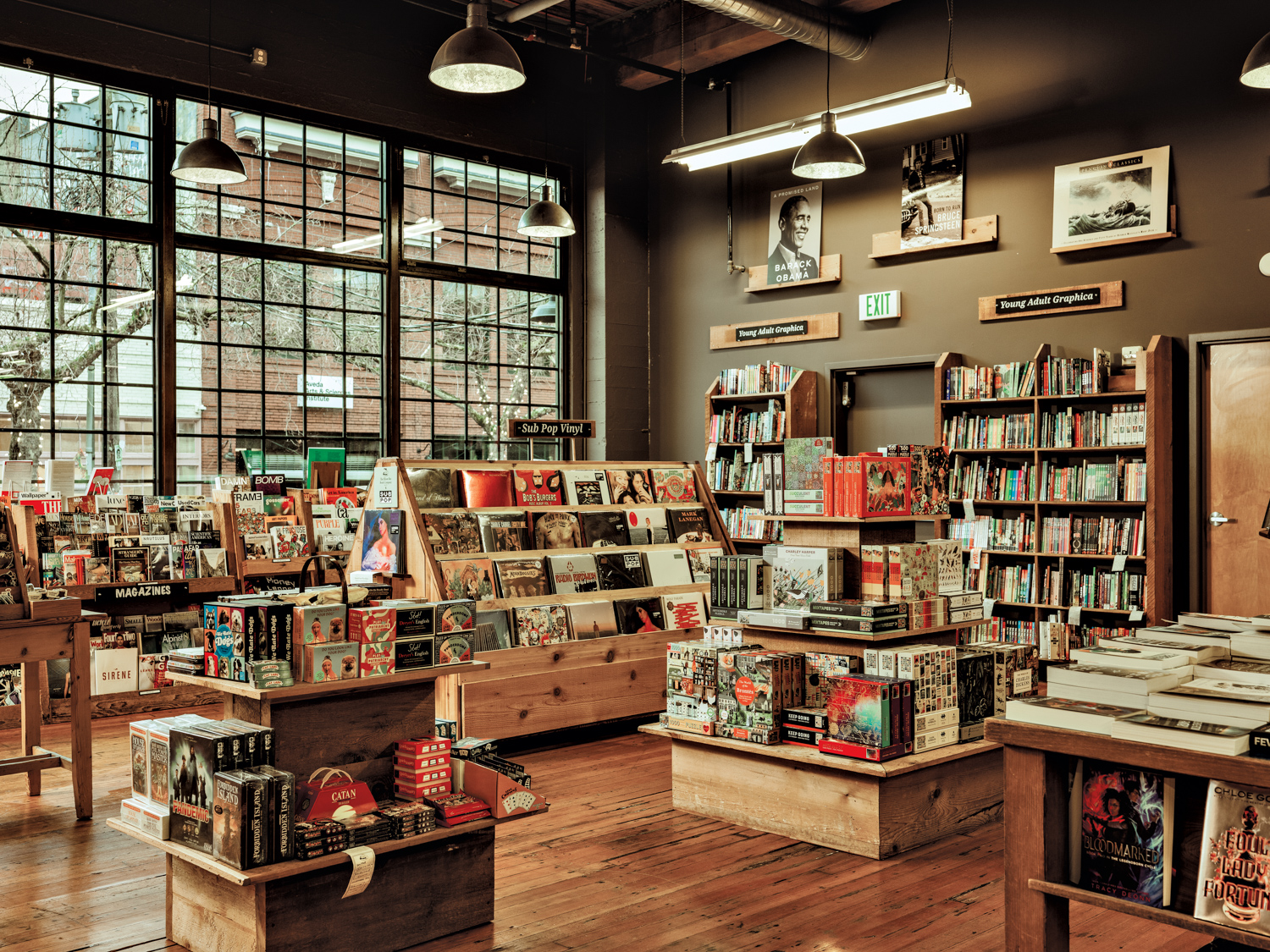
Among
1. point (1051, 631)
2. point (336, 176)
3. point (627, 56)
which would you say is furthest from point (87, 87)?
point (1051, 631)

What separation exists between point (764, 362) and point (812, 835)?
18.8ft

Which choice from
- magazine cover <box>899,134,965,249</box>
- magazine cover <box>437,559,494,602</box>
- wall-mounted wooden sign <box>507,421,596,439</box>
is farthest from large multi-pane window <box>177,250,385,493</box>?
magazine cover <box>899,134,965,249</box>

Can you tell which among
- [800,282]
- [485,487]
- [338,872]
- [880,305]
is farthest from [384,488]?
[800,282]

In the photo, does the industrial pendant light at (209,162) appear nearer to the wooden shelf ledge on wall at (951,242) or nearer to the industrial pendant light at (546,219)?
the industrial pendant light at (546,219)

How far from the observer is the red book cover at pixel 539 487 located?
18.8 feet

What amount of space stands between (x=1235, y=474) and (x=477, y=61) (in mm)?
5072

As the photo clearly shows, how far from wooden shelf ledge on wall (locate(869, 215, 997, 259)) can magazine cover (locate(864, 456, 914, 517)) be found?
406 cm

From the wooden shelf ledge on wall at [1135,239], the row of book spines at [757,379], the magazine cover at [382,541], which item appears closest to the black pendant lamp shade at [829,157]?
the wooden shelf ledge on wall at [1135,239]

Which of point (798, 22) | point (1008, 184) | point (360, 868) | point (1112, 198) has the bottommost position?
point (360, 868)

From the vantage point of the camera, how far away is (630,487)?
6.24m

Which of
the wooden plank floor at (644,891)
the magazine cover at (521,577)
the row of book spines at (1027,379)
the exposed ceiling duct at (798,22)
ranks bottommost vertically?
the wooden plank floor at (644,891)

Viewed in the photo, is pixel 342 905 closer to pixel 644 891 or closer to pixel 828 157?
pixel 644 891

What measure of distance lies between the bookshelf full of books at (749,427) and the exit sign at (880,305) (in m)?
0.67

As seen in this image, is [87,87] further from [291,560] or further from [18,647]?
[18,647]
